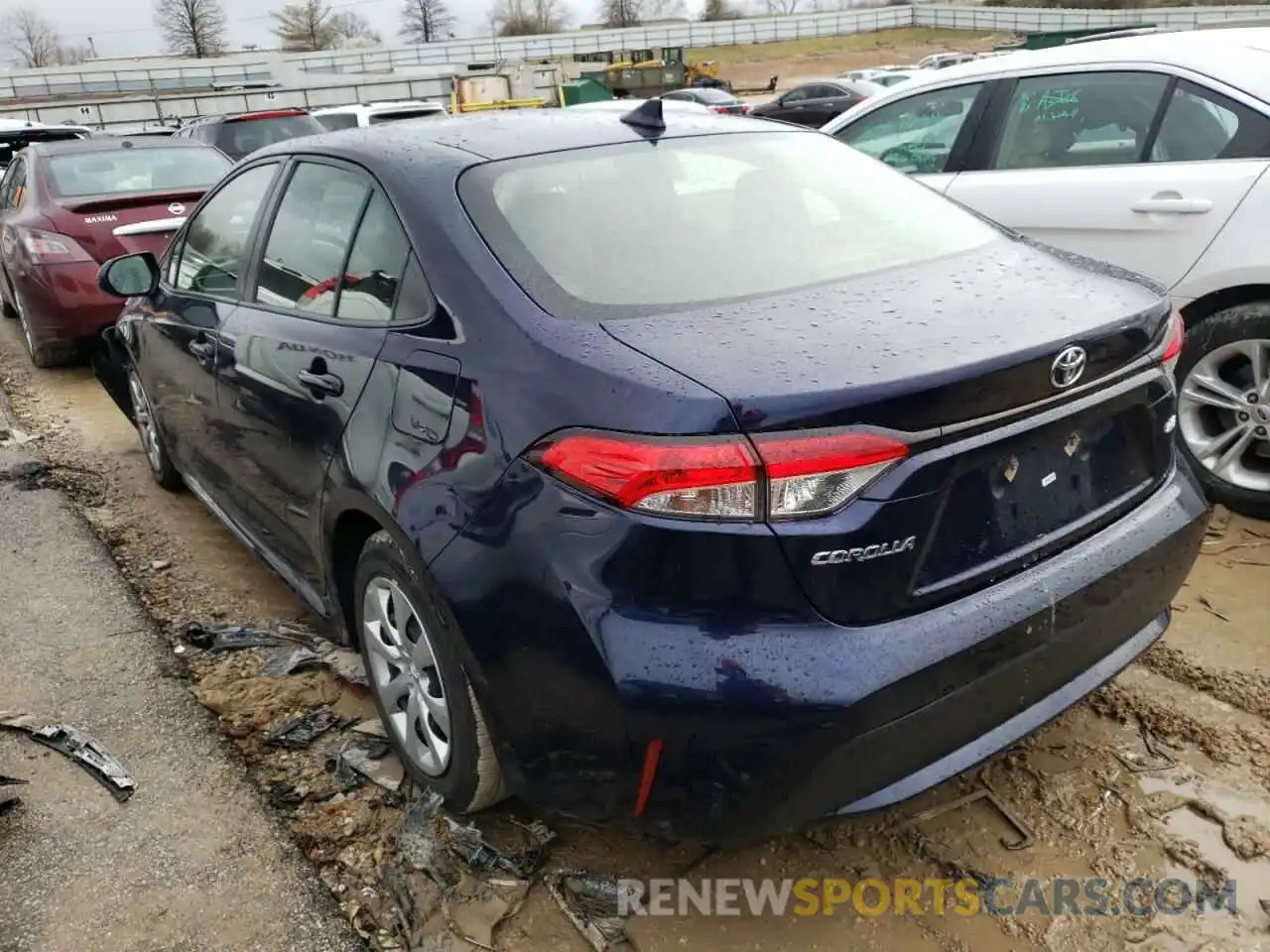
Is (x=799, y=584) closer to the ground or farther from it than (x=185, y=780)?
farther from it

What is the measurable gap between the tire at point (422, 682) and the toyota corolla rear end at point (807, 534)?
160 millimetres

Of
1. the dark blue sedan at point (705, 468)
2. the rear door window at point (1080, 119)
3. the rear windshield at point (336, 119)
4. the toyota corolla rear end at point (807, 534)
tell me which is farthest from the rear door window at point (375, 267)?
the rear windshield at point (336, 119)

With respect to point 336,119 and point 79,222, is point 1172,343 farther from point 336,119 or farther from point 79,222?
point 336,119

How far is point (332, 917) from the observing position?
231cm

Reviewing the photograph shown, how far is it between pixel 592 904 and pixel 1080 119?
147 inches

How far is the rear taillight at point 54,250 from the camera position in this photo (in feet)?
21.1

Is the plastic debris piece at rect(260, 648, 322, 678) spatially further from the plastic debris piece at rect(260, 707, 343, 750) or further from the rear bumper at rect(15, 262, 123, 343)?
the rear bumper at rect(15, 262, 123, 343)

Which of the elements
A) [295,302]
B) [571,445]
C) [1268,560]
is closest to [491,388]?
[571,445]

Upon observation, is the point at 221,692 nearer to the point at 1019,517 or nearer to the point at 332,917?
the point at 332,917

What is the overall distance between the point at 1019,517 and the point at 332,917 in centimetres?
174

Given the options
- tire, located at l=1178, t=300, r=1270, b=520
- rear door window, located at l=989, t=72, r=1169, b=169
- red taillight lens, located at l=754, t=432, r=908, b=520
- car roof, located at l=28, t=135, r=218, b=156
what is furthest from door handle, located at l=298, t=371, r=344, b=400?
car roof, located at l=28, t=135, r=218, b=156

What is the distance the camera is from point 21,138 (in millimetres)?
11523

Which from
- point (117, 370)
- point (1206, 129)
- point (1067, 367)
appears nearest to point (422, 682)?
point (1067, 367)

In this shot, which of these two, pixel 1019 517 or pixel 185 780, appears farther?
pixel 185 780
